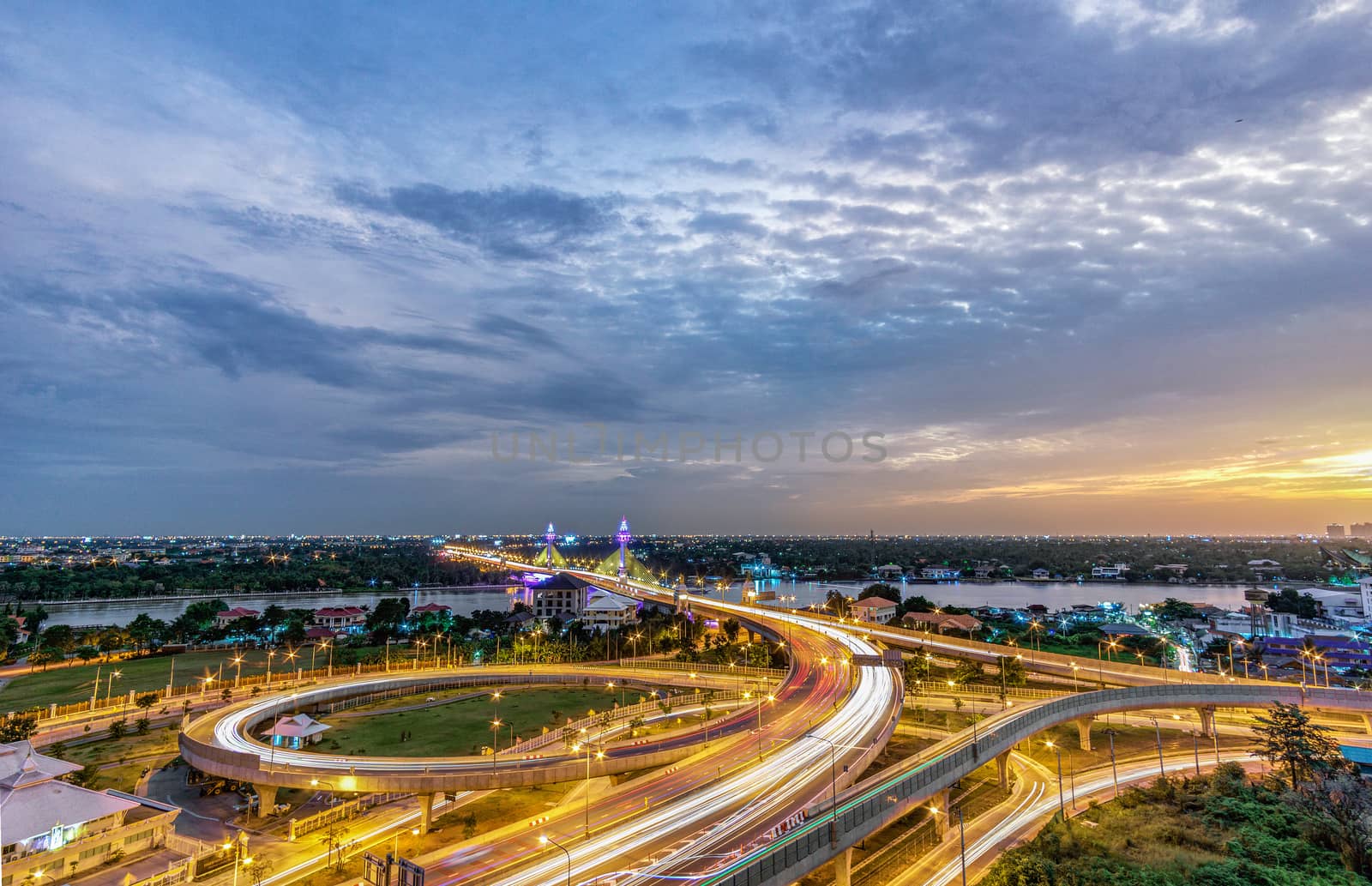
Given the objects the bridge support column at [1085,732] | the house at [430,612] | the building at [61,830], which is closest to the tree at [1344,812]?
the bridge support column at [1085,732]

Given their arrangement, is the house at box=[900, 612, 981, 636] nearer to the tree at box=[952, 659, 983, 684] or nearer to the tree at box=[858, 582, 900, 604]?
the tree at box=[858, 582, 900, 604]

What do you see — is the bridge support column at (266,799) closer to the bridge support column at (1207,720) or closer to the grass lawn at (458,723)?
the grass lawn at (458,723)

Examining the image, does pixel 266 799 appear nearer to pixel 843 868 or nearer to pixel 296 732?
pixel 296 732

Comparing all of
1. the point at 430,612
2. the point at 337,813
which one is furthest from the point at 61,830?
the point at 430,612

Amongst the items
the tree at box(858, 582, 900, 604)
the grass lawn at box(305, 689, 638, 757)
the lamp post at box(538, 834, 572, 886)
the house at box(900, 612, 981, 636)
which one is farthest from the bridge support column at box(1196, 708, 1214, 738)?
the tree at box(858, 582, 900, 604)

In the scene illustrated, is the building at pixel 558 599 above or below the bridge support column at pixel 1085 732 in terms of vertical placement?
above

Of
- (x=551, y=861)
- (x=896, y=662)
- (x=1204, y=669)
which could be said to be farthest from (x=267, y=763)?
(x=1204, y=669)

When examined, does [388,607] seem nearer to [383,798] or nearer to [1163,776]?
[383,798]
